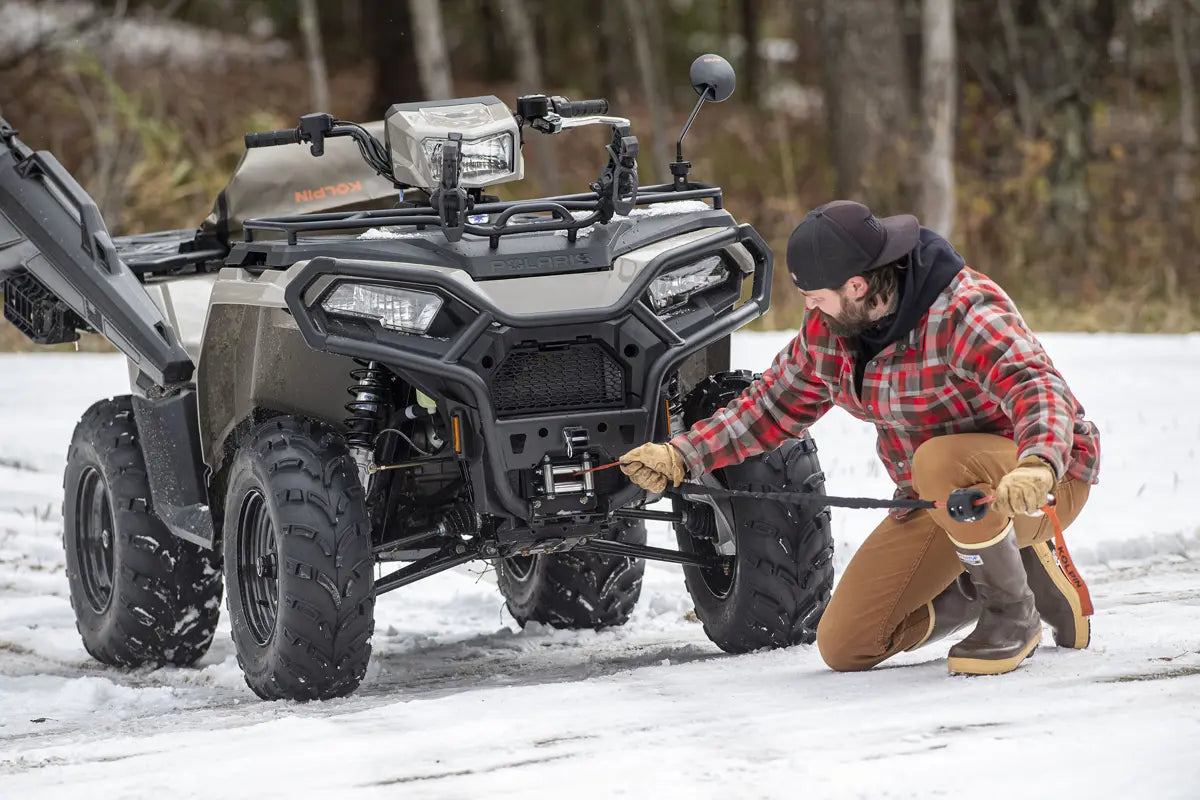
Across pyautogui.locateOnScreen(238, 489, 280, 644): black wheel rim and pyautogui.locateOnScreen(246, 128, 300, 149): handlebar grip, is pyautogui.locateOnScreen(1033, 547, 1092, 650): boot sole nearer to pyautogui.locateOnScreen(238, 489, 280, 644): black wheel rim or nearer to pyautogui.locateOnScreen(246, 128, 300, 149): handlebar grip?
pyautogui.locateOnScreen(238, 489, 280, 644): black wheel rim

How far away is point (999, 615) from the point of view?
4.30 meters

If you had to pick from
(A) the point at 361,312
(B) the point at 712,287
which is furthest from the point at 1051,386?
(A) the point at 361,312

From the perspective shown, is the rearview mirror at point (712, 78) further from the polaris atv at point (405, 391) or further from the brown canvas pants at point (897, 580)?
the brown canvas pants at point (897, 580)

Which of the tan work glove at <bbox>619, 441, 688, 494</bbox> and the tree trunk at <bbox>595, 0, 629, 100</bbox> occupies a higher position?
the tree trunk at <bbox>595, 0, 629, 100</bbox>

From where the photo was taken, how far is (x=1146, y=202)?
15992 millimetres

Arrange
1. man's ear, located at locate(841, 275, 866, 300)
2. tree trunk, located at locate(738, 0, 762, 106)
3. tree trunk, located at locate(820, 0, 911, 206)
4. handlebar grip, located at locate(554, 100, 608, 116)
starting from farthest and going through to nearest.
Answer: tree trunk, located at locate(738, 0, 762, 106)
tree trunk, located at locate(820, 0, 911, 206)
handlebar grip, located at locate(554, 100, 608, 116)
man's ear, located at locate(841, 275, 866, 300)

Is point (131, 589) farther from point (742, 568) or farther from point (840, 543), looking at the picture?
point (840, 543)

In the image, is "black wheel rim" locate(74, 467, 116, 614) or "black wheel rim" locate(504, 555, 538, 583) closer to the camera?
"black wheel rim" locate(74, 467, 116, 614)

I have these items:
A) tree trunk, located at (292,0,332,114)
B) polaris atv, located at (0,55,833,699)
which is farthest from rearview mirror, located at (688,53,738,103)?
tree trunk, located at (292,0,332,114)

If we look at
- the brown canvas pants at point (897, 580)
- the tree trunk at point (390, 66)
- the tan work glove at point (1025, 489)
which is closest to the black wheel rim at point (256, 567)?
the brown canvas pants at point (897, 580)

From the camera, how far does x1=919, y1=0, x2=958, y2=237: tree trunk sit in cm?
1351

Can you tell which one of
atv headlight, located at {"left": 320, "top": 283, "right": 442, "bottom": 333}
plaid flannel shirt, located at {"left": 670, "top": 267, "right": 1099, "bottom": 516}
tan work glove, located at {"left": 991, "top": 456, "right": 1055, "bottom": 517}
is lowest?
tan work glove, located at {"left": 991, "top": 456, "right": 1055, "bottom": 517}

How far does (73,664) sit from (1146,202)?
41.3 feet

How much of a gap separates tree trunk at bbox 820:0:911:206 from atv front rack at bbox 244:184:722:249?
10.2 metres
